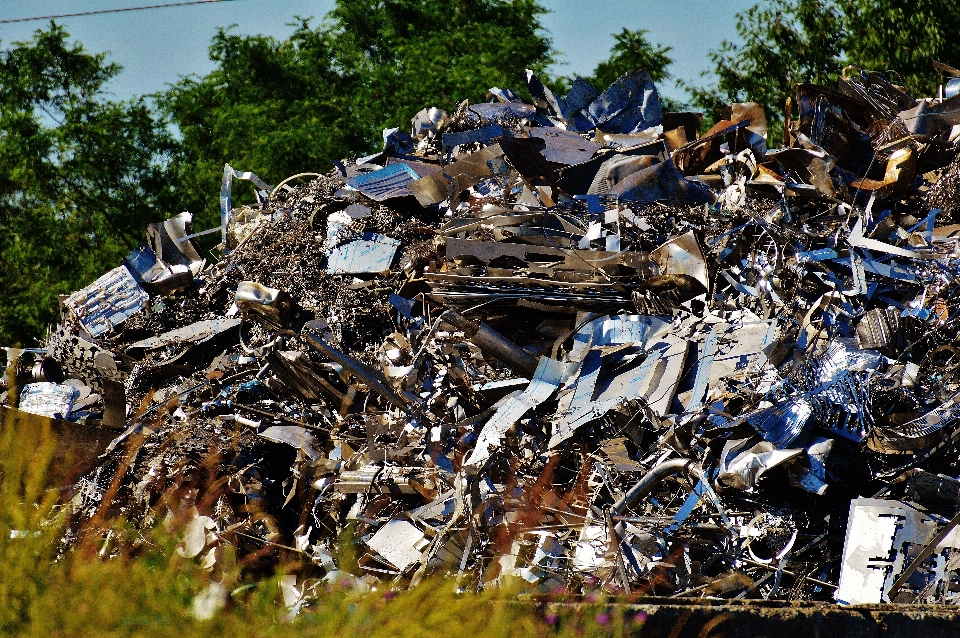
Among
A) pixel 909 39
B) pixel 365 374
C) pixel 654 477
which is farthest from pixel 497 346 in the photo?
pixel 909 39

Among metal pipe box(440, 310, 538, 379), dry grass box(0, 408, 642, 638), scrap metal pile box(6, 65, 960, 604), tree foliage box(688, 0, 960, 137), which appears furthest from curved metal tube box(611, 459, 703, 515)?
tree foliage box(688, 0, 960, 137)

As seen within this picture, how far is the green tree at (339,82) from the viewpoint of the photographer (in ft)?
54.0

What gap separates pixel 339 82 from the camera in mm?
20359

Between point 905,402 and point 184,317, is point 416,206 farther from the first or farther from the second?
point 905,402

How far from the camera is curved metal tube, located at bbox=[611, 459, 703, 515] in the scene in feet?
14.7

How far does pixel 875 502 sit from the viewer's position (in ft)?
13.6

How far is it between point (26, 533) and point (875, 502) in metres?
3.43

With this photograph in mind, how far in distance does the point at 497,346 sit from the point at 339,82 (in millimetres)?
16173

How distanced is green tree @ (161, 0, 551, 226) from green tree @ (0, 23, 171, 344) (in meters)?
1.20

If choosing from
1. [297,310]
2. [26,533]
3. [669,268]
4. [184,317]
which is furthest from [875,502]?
[184,317]

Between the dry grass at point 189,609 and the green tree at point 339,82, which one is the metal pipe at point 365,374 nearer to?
the dry grass at point 189,609

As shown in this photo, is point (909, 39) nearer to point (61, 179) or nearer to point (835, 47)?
point (835, 47)

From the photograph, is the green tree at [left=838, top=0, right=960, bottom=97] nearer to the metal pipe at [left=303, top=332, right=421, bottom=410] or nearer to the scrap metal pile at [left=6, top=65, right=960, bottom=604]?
the scrap metal pile at [left=6, top=65, right=960, bottom=604]

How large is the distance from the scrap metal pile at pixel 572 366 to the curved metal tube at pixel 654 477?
0.01 m
